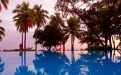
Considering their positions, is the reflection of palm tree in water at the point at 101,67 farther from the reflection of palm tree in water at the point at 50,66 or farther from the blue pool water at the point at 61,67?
the reflection of palm tree in water at the point at 50,66

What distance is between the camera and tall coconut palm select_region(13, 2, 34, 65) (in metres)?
26.7

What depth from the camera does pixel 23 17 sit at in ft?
87.7

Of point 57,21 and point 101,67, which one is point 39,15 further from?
point 101,67

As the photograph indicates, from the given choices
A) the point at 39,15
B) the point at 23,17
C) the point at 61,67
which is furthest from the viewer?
the point at 39,15

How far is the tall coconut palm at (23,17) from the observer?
2669cm

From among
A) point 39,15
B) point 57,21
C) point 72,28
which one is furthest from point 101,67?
point 57,21

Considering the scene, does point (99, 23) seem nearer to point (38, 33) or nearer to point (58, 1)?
point (58, 1)

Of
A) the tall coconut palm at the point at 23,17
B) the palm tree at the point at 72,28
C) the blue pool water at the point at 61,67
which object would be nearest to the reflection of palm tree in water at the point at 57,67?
the blue pool water at the point at 61,67

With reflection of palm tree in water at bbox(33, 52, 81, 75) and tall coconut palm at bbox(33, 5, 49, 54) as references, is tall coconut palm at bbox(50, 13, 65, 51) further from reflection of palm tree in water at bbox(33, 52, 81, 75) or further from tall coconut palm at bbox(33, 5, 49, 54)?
reflection of palm tree in water at bbox(33, 52, 81, 75)

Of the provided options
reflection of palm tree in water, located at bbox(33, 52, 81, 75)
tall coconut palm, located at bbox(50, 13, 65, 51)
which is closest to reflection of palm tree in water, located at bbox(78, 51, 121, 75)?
reflection of palm tree in water, located at bbox(33, 52, 81, 75)

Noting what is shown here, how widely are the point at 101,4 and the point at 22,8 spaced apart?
1260cm

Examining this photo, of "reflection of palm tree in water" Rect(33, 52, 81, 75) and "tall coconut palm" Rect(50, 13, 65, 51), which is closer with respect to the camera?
"reflection of palm tree in water" Rect(33, 52, 81, 75)

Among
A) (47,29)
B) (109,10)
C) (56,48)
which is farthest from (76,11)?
(56,48)

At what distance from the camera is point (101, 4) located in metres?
22.3
